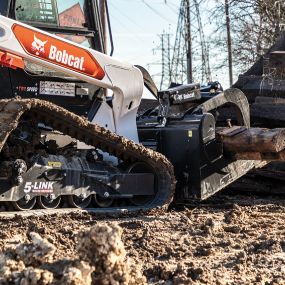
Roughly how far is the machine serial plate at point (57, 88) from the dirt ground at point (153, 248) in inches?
55.0

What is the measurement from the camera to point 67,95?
300 inches

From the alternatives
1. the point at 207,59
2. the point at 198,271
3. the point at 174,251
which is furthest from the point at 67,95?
the point at 207,59

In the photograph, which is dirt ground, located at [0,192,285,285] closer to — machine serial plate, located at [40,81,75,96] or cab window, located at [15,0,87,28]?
machine serial plate, located at [40,81,75,96]

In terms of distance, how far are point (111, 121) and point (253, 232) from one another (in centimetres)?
233

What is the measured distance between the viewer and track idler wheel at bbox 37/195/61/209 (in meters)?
6.89

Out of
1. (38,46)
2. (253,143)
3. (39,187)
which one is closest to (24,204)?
(39,187)

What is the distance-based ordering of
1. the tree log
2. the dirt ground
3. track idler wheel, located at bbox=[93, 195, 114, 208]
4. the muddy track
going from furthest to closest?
the tree log < track idler wheel, located at bbox=[93, 195, 114, 208] < the muddy track < the dirt ground

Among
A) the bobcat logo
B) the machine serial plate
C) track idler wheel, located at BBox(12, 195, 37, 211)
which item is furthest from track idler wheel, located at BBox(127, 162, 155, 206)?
the bobcat logo

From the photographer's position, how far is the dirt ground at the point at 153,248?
322 cm

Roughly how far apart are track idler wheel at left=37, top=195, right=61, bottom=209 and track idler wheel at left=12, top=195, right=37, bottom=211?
5cm

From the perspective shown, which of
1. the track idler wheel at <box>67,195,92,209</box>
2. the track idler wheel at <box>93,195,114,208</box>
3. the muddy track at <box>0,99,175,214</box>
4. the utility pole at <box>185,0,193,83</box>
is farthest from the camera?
the utility pole at <box>185,0,193,83</box>

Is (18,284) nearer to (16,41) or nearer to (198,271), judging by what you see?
(198,271)

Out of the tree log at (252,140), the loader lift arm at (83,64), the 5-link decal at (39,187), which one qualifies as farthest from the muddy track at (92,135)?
the tree log at (252,140)

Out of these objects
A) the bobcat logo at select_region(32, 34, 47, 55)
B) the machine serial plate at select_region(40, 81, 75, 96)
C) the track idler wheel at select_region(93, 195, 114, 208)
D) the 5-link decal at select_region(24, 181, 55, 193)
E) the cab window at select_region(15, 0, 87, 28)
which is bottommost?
the track idler wheel at select_region(93, 195, 114, 208)
